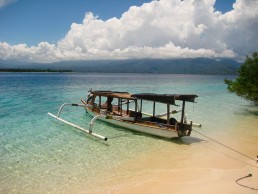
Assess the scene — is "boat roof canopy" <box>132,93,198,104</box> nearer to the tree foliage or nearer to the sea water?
the sea water

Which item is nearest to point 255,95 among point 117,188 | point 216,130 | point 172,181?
point 216,130

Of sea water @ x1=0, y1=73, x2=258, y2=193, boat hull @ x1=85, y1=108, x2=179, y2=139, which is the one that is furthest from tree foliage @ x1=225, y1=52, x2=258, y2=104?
boat hull @ x1=85, y1=108, x2=179, y2=139

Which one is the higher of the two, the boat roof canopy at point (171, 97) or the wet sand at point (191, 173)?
the boat roof canopy at point (171, 97)

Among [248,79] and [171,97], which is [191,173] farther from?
[248,79]

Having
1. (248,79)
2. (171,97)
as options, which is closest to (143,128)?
(171,97)

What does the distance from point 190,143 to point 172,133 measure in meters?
1.36

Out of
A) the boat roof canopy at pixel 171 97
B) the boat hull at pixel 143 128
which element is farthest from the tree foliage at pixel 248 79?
the boat hull at pixel 143 128

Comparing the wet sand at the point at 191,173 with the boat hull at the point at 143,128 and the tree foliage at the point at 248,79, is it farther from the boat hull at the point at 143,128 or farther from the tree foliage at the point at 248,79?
the tree foliage at the point at 248,79

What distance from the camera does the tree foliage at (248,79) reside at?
88.5ft

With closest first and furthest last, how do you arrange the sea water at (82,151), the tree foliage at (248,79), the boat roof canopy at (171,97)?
the sea water at (82,151) < the boat roof canopy at (171,97) < the tree foliage at (248,79)

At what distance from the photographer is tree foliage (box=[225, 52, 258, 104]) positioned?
88.5ft

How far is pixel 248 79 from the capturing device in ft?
90.2

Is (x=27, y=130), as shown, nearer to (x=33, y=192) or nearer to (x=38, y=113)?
(x=38, y=113)

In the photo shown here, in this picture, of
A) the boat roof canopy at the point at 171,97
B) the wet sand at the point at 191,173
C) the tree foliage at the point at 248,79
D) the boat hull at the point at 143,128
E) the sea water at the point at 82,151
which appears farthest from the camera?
the tree foliage at the point at 248,79
